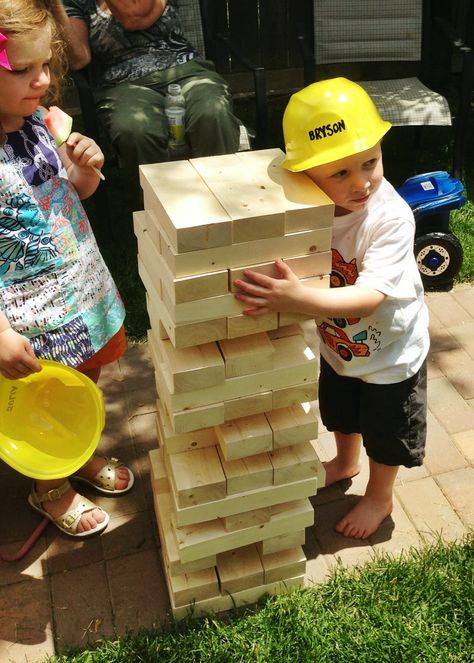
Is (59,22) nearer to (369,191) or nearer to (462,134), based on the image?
(369,191)

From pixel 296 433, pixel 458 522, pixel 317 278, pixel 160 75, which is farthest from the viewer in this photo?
pixel 160 75

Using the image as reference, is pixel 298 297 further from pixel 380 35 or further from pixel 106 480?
pixel 380 35

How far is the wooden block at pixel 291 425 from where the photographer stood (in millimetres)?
2105

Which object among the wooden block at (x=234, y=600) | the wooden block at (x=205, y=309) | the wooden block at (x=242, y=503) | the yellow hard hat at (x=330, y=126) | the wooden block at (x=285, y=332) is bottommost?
the wooden block at (x=234, y=600)

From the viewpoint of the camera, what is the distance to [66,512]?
8.82 ft

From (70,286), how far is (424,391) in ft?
3.94

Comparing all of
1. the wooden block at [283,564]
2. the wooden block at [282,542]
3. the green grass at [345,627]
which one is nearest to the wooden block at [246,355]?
the wooden block at [282,542]

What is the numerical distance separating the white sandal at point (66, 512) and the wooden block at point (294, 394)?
1.01 m

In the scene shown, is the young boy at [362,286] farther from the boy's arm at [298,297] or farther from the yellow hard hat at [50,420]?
the yellow hard hat at [50,420]

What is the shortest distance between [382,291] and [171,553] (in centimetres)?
105

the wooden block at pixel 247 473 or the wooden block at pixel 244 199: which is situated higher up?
the wooden block at pixel 244 199

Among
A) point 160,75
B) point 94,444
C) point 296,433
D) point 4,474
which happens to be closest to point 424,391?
point 296,433

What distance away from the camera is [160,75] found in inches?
172

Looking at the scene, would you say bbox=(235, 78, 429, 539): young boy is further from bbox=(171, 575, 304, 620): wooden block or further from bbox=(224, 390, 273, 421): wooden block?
bbox=(171, 575, 304, 620): wooden block
